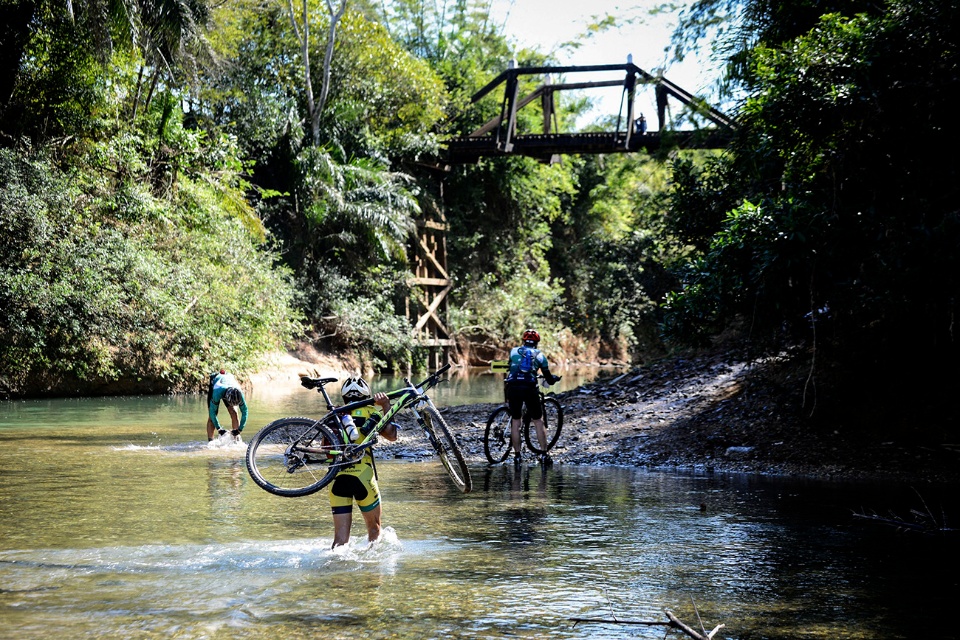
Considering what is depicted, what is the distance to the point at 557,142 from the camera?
1580 inches

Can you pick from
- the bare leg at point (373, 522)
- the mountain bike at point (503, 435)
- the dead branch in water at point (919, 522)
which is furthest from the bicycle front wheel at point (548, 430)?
the bare leg at point (373, 522)

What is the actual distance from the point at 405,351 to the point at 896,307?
29905 mm

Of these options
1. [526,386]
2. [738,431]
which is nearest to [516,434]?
[526,386]

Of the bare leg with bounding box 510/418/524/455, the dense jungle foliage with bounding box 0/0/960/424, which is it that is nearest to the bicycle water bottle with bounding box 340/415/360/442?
the dense jungle foliage with bounding box 0/0/960/424

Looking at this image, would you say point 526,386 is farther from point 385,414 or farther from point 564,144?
point 564,144

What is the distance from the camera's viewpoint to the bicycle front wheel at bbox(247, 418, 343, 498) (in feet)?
28.6

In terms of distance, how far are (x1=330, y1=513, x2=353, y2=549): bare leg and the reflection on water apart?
150 millimetres

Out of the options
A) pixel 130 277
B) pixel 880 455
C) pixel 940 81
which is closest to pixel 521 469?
pixel 880 455

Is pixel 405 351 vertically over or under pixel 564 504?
over

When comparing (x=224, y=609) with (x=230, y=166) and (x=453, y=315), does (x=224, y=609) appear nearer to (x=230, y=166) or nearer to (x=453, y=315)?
(x=230, y=166)

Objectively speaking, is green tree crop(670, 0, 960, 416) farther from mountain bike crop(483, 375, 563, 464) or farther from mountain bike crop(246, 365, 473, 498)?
mountain bike crop(246, 365, 473, 498)

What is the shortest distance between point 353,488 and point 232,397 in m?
8.46

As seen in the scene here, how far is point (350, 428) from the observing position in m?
8.42

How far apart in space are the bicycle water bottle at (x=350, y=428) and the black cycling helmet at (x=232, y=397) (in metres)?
7.86
